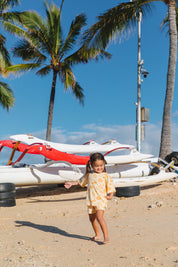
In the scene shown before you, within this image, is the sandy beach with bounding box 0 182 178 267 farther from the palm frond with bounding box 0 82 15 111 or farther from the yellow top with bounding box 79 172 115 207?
the palm frond with bounding box 0 82 15 111

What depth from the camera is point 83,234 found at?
4.66 meters

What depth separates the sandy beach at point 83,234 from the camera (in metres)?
3.34

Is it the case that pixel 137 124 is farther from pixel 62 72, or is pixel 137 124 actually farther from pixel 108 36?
pixel 62 72

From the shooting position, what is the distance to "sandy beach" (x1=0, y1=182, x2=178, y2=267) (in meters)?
3.34

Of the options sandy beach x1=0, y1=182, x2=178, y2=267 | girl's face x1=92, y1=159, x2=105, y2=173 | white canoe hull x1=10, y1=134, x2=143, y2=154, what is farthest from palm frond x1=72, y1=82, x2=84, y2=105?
girl's face x1=92, y1=159, x2=105, y2=173

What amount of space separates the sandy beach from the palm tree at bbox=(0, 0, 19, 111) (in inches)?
531

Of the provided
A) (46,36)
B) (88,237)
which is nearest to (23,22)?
(46,36)

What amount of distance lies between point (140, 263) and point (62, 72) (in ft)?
54.0

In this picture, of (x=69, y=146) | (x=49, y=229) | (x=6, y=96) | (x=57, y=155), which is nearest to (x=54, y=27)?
(x=6, y=96)

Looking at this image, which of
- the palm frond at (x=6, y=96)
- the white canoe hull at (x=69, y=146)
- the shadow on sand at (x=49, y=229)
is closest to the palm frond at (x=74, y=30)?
the palm frond at (x=6, y=96)

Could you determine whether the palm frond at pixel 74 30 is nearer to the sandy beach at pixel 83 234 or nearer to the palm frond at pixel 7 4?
the palm frond at pixel 7 4

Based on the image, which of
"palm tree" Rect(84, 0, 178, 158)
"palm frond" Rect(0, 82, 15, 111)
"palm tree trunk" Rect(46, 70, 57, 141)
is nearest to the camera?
"palm tree" Rect(84, 0, 178, 158)

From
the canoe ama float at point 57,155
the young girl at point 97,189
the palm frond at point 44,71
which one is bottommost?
the canoe ama float at point 57,155

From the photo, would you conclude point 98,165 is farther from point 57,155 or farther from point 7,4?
point 7,4
